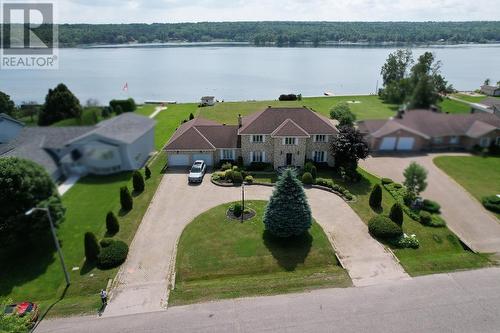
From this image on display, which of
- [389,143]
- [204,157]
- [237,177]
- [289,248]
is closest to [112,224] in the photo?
[289,248]

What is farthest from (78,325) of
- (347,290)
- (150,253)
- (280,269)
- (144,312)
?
(347,290)

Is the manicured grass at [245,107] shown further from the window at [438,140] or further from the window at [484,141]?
the window at [438,140]

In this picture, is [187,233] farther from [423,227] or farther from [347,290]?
[423,227]

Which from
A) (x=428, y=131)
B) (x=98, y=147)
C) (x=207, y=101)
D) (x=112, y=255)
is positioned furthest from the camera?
(x=207, y=101)

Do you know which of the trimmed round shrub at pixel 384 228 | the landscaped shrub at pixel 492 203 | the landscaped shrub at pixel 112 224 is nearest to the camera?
the landscaped shrub at pixel 492 203

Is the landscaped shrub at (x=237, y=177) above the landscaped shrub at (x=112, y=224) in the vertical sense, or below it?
above

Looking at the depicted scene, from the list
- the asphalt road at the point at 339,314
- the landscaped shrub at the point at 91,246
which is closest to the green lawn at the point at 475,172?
the asphalt road at the point at 339,314

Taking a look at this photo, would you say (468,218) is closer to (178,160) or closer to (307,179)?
(307,179)

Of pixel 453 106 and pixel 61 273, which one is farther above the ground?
pixel 453 106
